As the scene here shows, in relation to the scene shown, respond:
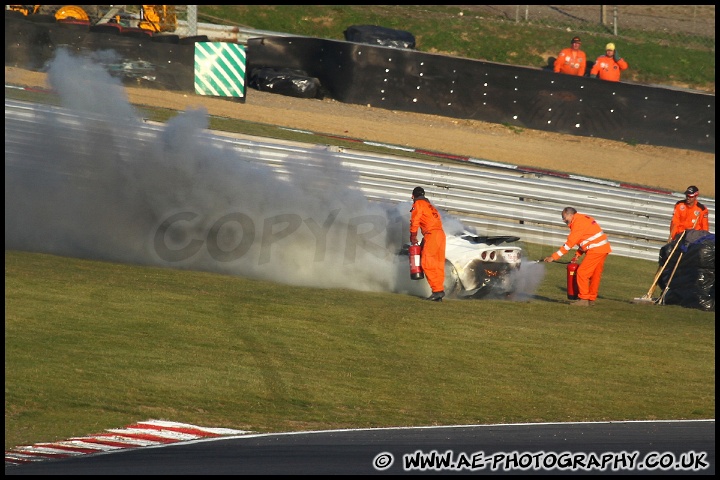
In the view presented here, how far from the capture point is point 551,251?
60.6 feet

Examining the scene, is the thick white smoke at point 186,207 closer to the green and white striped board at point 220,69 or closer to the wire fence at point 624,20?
the green and white striped board at point 220,69

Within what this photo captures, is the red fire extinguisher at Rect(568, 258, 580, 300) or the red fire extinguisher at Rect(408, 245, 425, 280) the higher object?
the red fire extinguisher at Rect(408, 245, 425, 280)

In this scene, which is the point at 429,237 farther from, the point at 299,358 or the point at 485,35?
the point at 485,35

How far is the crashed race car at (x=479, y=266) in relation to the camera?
43.5 feet

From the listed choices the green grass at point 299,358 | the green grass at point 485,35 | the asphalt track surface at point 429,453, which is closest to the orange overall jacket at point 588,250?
the green grass at point 299,358

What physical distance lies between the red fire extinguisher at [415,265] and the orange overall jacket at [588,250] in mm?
2645

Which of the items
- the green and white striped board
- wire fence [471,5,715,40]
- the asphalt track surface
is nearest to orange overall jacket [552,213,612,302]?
the asphalt track surface

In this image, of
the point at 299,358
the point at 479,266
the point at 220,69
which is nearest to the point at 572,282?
the point at 479,266

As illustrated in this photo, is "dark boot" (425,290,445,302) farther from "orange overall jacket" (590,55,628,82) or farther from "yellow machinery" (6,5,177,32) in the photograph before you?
"yellow machinery" (6,5,177,32)

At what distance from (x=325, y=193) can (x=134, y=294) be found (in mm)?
3886

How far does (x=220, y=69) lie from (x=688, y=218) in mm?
12388

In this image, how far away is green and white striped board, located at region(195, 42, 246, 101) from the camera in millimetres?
23625

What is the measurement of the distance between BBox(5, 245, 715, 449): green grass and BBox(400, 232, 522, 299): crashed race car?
0.40m

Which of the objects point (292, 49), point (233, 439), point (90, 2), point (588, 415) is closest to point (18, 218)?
point (233, 439)
